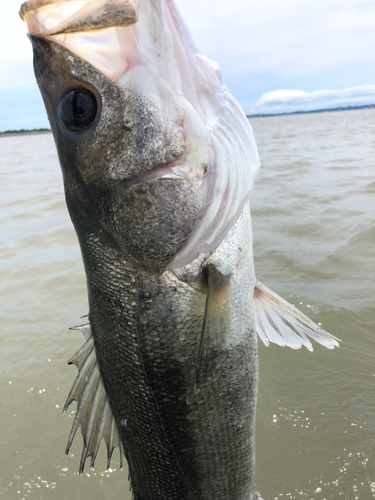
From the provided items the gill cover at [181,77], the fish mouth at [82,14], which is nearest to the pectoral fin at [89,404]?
Answer: the gill cover at [181,77]

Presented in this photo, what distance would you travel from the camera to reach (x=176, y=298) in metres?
1.43

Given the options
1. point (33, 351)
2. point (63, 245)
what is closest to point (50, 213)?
point (63, 245)

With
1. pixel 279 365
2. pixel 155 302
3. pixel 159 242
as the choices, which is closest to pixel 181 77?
pixel 159 242

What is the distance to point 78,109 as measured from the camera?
4.16 ft

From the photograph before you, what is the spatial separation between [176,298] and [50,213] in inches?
310

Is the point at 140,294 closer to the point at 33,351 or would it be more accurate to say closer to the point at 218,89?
the point at 218,89

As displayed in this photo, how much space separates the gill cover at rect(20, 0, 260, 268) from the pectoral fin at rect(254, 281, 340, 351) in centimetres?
52

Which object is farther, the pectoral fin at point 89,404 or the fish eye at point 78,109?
the pectoral fin at point 89,404

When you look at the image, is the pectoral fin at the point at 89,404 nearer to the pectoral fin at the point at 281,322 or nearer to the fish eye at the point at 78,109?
the pectoral fin at the point at 281,322

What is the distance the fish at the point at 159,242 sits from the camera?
3.92ft

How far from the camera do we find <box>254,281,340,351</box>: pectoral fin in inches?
70.2

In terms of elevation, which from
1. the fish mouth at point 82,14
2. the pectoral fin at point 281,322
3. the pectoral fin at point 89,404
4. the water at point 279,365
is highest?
the fish mouth at point 82,14

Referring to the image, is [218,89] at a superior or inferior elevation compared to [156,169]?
superior

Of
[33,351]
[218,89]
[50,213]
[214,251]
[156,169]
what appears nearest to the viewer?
[156,169]
